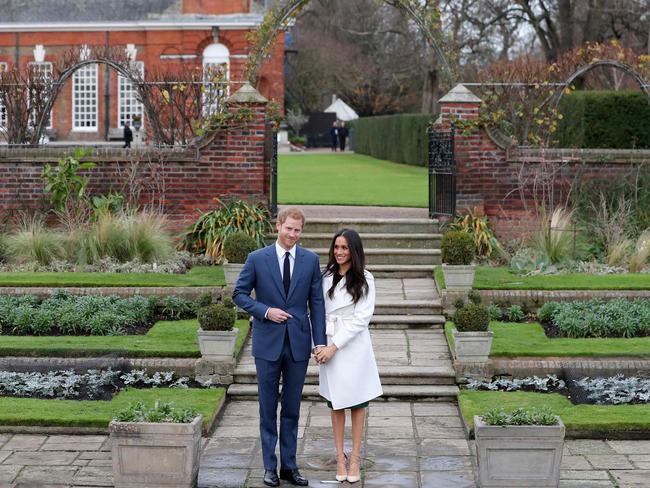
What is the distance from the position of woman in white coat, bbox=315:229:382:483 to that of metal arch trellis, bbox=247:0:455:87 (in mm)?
9419

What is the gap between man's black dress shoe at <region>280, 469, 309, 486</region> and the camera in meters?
7.54

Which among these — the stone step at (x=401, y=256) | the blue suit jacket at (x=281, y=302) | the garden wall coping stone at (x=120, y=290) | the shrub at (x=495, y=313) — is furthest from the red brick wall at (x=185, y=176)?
the blue suit jacket at (x=281, y=302)

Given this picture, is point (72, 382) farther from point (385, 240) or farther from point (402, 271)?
point (385, 240)

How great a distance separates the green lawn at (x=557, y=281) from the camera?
41.8 ft

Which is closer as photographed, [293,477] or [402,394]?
[293,477]

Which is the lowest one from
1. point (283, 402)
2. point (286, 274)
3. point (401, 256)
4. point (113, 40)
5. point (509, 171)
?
point (283, 402)

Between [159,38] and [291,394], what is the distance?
128ft

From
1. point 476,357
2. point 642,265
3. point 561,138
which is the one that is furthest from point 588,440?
point 561,138

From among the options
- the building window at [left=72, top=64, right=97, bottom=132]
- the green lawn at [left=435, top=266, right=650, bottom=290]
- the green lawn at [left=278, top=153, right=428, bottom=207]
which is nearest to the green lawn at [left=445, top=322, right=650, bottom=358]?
the green lawn at [left=435, top=266, right=650, bottom=290]

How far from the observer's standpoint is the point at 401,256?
14.5 meters

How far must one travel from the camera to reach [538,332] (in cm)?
1159

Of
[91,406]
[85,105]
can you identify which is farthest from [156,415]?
[85,105]

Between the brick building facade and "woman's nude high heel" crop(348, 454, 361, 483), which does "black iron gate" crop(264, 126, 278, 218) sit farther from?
the brick building facade

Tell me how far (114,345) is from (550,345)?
4096 mm
